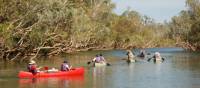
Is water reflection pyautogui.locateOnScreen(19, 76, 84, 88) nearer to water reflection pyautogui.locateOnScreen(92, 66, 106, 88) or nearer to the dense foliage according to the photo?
water reflection pyautogui.locateOnScreen(92, 66, 106, 88)

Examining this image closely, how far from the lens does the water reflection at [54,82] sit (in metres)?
30.7

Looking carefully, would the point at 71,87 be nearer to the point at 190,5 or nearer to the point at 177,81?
the point at 177,81

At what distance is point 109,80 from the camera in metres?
34.5

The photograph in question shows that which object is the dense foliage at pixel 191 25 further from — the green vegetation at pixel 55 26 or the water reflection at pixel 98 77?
the water reflection at pixel 98 77

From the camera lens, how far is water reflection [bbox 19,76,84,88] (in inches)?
1209

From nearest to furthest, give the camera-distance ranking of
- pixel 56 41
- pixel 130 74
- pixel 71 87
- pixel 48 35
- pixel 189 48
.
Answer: pixel 71 87
pixel 130 74
pixel 48 35
pixel 56 41
pixel 189 48

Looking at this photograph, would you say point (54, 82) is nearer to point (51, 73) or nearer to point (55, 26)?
point (51, 73)

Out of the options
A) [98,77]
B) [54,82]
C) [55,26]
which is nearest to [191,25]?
[55,26]

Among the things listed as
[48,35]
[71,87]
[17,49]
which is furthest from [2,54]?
[71,87]

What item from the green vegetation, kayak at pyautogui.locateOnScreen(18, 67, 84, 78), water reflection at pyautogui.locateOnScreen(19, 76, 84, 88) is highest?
the green vegetation

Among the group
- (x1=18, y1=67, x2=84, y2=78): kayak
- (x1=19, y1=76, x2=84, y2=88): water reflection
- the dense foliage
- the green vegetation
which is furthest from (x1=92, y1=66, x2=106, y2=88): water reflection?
the dense foliage

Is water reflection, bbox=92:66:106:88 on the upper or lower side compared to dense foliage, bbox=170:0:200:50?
lower

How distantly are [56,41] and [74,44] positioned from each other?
825 cm

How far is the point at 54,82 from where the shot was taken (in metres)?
32.7
